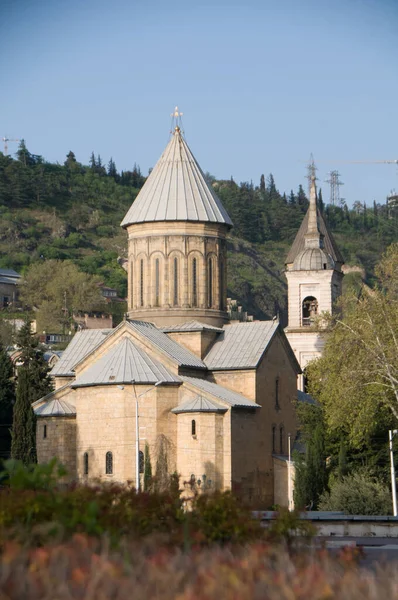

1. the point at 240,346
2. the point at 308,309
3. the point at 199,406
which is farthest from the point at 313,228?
the point at 199,406

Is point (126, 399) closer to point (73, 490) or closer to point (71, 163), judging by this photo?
point (73, 490)

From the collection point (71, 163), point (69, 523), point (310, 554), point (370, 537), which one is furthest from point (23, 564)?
point (71, 163)

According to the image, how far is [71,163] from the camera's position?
170375 mm

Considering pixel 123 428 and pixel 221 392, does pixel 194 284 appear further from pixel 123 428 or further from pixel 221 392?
pixel 123 428

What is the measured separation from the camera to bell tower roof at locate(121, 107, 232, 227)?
143 feet

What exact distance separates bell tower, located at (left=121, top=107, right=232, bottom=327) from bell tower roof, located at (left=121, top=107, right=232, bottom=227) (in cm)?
3

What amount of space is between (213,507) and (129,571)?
4643 mm

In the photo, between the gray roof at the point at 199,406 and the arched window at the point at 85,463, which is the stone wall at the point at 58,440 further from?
the gray roof at the point at 199,406

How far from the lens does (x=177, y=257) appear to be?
1715 inches

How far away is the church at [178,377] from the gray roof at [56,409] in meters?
0.05

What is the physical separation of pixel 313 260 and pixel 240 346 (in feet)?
60.1

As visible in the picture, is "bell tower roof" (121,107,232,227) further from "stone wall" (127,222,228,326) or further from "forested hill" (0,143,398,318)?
"forested hill" (0,143,398,318)

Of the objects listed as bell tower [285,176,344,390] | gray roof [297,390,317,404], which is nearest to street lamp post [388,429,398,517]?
gray roof [297,390,317,404]

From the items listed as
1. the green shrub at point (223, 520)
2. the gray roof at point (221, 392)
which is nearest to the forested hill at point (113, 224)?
the gray roof at point (221, 392)
